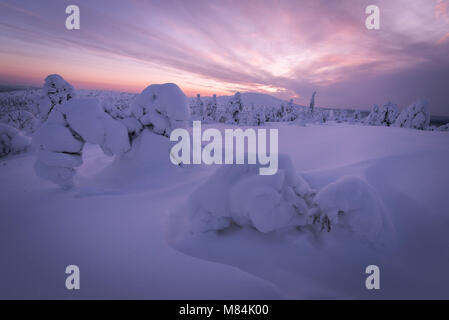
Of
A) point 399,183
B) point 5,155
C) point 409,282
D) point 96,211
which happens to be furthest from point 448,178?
point 5,155

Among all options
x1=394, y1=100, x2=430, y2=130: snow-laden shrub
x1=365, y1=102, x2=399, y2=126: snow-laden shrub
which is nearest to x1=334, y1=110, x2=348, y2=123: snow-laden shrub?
x1=365, y1=102, x2=399, y2=126: snow-laden shrub

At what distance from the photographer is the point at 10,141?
9.88 metres

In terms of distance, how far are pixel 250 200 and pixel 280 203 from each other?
1.66 feet

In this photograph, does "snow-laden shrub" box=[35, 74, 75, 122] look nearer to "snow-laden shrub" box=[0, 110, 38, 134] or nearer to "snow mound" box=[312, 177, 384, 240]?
"snow-laden shrub" box=[0, 110, 38, 134]

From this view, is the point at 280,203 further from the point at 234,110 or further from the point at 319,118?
the point at 319,118

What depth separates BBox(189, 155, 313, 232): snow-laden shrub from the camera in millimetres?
2719

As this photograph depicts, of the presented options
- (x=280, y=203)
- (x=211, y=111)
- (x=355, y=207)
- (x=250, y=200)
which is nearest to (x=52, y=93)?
(x=250, y=200)

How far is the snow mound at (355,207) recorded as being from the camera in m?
2.64

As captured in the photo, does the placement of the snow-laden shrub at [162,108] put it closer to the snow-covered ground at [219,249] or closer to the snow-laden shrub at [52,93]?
the snow-covered ground at [219,249]

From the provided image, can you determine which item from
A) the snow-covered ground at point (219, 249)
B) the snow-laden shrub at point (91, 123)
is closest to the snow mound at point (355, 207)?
the snow-covered ground at point (219, 249)

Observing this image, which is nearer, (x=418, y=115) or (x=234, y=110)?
(x=418, y=115)

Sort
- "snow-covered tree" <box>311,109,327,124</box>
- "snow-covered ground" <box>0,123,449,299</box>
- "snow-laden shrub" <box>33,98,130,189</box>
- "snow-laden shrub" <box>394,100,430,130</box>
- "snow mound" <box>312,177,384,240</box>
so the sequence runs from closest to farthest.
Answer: "snow-covered ground" <box>0,123,449,299</box>, "snow mound" <box>312,177,384,240</box>, "snow-laden shrub" <box>33,98,130,189</box>, "snow-laden shrub" <box>394,100,430,130</box>, "snow-covered tree" <box>311,109,327,124</box>

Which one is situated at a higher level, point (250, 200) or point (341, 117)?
point (341, 117)

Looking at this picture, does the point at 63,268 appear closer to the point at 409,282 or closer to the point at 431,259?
the point at 409,282
